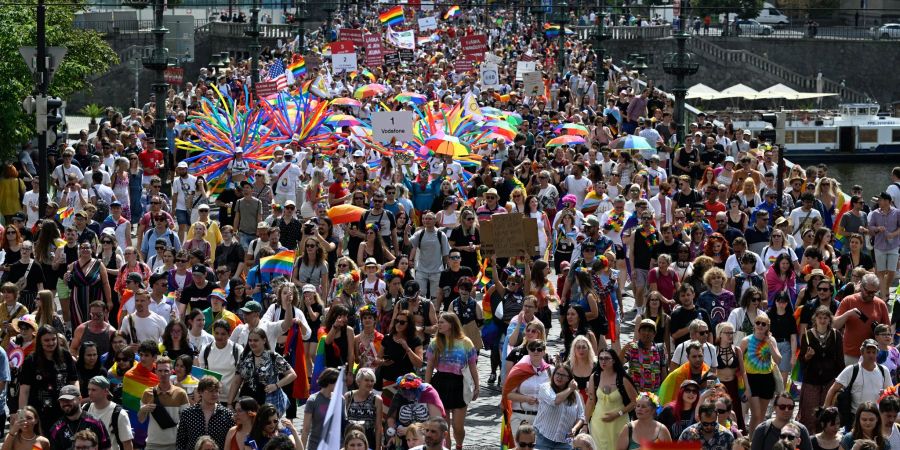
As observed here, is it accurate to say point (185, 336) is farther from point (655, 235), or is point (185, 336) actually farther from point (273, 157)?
point (273, 157)

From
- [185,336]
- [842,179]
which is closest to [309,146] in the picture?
[185,336]

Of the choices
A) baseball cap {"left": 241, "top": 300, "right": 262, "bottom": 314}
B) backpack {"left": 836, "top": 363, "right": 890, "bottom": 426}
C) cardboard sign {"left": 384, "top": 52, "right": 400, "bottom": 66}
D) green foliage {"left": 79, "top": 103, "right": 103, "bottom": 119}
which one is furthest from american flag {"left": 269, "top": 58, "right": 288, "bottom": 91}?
backpack {"left": 836, "top": 363, "right": 890, "bottom": 426}

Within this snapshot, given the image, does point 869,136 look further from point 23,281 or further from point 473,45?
point 23,281

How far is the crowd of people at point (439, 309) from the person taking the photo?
1184cm

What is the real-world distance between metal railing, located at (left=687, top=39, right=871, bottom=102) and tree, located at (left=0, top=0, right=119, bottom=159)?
3570 centimetres

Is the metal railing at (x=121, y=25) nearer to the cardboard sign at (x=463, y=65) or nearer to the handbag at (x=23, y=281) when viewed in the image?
the cardboard sign at (x=463, y=65)

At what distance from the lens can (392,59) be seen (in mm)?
49219

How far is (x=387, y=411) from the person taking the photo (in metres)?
12.4

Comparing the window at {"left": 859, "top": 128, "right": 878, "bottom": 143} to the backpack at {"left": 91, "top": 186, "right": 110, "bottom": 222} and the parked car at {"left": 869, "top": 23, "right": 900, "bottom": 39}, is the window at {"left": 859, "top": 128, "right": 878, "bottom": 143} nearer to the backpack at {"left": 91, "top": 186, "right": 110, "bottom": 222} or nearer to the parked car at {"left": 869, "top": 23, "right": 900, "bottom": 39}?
the parked car at {"left": 869, "top": 23, "right": 900, "bottom": 39}

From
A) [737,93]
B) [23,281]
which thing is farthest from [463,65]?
[737,93]

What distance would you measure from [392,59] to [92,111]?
10.2m

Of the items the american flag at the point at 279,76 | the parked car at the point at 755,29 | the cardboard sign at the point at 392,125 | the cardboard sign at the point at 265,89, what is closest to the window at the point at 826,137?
the parked car at the point at 755,29

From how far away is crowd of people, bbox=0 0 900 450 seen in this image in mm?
11844

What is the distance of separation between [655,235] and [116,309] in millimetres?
5374
